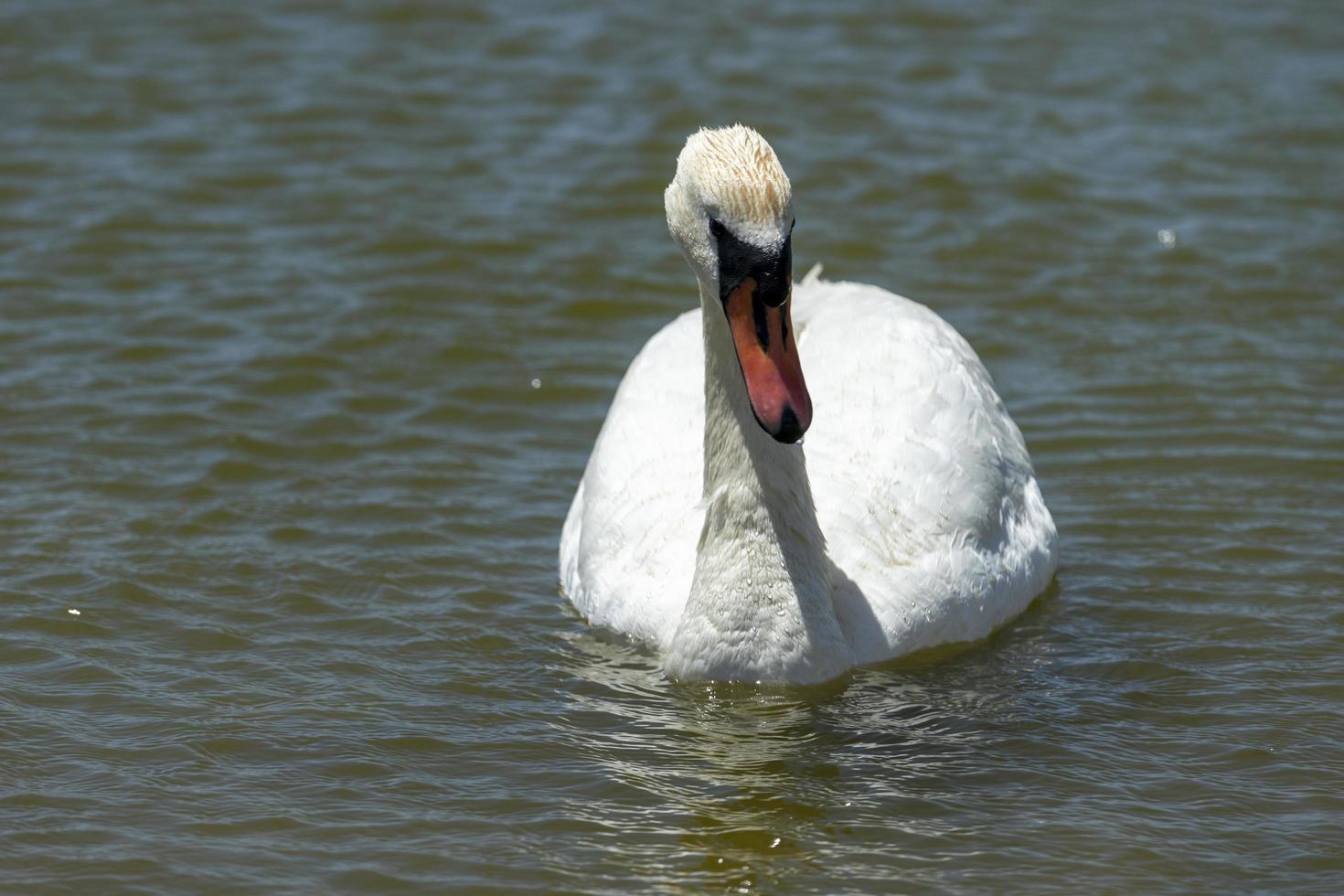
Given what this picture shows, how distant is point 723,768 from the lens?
7.35 metres

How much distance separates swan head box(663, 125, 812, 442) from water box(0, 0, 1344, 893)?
140 centimetres

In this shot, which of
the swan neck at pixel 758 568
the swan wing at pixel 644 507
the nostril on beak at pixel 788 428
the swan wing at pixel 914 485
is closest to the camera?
the nostril on beak at pixel 788 428

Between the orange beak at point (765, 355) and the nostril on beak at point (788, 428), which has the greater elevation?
the orange beak at point (765, 355)

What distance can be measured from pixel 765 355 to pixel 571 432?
Answer: 3876 millimetres

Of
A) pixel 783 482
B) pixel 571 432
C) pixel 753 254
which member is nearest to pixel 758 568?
pixel 783 482

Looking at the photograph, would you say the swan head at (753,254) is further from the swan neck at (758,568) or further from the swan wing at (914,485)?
the swan wing at (914,485)

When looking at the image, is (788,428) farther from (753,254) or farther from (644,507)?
(644,507)

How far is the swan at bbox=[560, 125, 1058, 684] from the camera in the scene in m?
7.00

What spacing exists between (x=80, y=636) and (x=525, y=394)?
10.9ft

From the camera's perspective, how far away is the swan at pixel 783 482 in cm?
700

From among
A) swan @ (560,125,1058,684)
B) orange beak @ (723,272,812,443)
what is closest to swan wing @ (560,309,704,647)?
swan @ (560,125,1058,684)

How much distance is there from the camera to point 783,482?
304 inches

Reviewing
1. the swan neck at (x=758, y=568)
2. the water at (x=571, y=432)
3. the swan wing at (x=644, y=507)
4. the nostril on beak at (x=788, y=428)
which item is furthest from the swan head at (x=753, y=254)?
the water at (x=571, y=432)

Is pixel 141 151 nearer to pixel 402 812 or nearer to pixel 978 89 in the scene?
pixel 978 89
